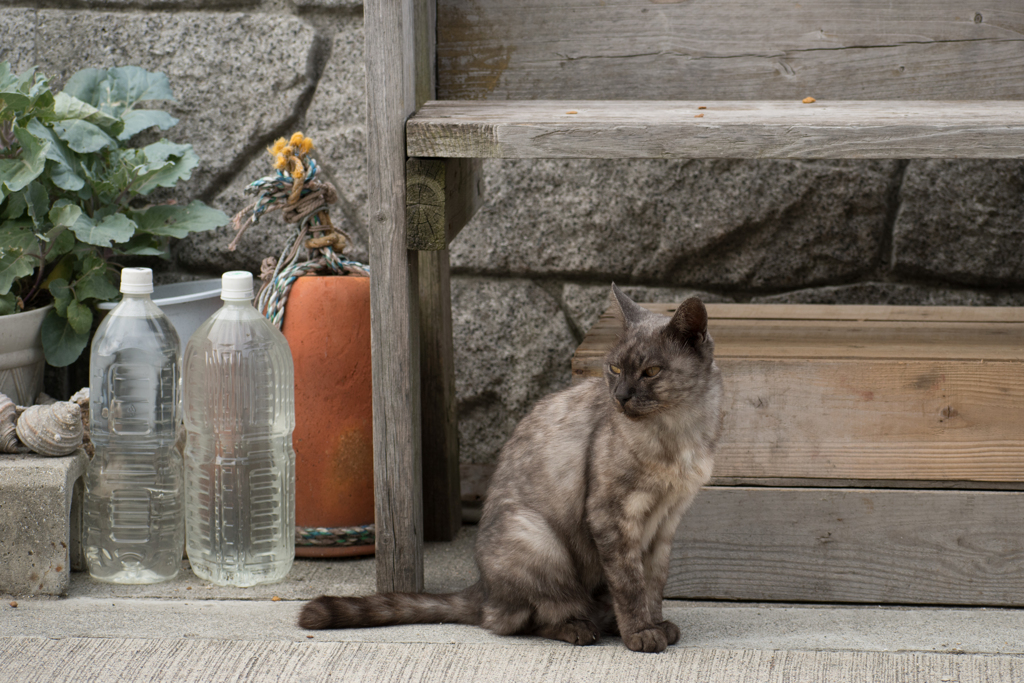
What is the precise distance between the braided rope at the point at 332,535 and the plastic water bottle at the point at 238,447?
0.24 ft

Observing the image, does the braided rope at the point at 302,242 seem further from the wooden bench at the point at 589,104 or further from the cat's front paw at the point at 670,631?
the cat's front paw at the point at 670,631

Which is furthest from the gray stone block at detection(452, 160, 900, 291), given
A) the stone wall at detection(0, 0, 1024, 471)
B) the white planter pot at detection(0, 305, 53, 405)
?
the white planter pot at detection(0, 305, 53, 405)

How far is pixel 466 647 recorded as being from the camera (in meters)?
2.04

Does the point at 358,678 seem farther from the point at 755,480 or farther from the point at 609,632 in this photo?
the point at 755,480

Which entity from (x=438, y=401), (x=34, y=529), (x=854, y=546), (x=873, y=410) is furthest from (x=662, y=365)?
(x=34, y=529)

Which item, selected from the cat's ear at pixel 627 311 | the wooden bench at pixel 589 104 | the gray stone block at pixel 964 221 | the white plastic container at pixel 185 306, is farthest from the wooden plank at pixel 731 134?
the white plastic container at pixel 185 306

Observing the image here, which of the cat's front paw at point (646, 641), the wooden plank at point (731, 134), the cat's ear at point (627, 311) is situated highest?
the wooden plank at point (731, 134)

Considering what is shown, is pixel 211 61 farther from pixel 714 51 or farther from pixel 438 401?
pixel 714 51

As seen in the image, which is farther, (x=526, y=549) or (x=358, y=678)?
(x=526, y=549)

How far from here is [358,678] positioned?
6.23 feet

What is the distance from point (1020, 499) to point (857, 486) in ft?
1.16

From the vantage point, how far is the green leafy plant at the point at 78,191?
2.62m

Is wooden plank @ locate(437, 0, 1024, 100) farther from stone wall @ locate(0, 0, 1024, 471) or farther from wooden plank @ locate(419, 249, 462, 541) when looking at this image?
wooden plank @ locate(419, 249, 462, 541)

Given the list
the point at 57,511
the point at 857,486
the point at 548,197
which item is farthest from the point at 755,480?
the point at 57,511
